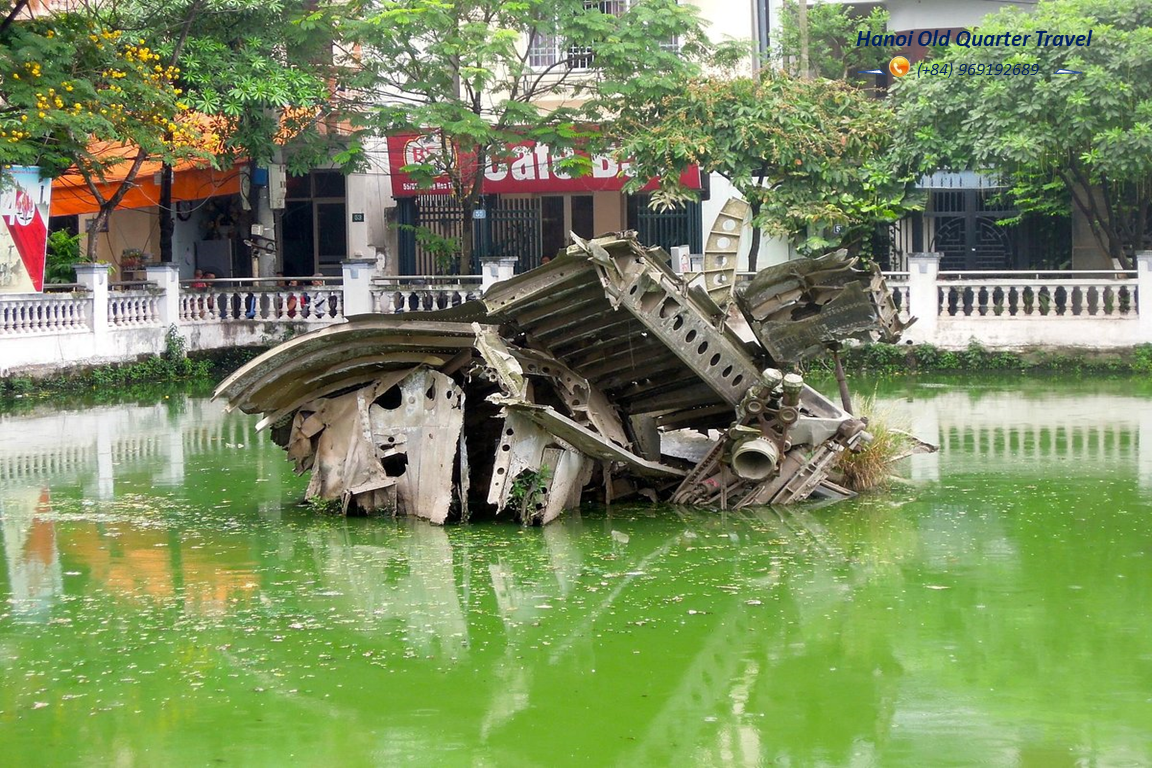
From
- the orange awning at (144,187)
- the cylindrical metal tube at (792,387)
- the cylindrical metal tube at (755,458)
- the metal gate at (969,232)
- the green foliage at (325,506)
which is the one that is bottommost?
the green foliage at (325,506)

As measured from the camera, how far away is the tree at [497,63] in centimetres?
2264

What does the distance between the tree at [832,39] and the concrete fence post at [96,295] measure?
1235cm

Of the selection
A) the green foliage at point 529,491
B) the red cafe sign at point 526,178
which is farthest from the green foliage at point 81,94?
the green foliage at point 529,491

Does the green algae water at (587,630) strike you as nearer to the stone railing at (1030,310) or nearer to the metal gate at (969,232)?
the stone railing at (1030,310)

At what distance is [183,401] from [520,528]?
10.3 meters

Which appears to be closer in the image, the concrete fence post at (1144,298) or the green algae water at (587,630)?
the green algae water at (587,630)

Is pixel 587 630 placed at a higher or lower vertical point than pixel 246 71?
lower

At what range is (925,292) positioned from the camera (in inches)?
898

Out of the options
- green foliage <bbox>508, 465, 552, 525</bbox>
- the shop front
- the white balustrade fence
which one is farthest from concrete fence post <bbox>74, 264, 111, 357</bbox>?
green foliage <bbox>508, 465, 552, 525</bbox>

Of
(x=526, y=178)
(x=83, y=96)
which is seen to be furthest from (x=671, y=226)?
(x=83, y=96)

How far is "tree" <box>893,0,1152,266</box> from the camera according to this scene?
21.0m

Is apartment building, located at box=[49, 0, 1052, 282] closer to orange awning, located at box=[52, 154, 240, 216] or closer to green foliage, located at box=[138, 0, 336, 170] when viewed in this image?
orange awning, located at box=[52, 154, 240, 216]

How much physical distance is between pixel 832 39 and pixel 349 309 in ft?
36.2

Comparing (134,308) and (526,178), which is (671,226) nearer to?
(526,178)
